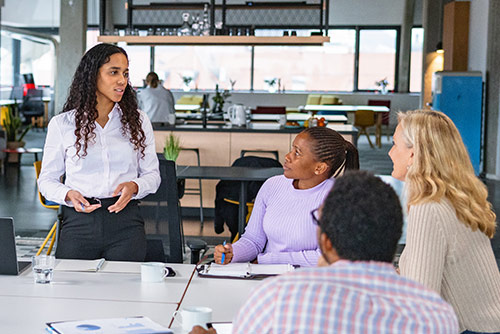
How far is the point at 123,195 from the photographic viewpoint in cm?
288

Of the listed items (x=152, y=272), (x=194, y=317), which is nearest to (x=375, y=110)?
(x=152, y=272)

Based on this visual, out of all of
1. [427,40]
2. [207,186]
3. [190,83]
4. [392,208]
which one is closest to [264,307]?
[392,208]

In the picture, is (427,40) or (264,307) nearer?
(264,307)

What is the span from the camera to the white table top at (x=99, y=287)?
2332 millimetres

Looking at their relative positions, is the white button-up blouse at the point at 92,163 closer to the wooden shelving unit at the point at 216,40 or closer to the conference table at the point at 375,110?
the wooden shelving unit at the point at 216,40

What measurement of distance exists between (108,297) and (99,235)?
24.8 inches

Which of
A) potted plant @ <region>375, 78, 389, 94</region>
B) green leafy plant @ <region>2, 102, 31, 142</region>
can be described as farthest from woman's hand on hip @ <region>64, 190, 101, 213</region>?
potted plant @ <region>375, 78, 389, 94</region>

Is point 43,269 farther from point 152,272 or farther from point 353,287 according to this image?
point 353,287

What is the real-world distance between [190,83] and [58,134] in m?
16.0

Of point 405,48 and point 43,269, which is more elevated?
point 405,48

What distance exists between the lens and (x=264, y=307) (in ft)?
4.41

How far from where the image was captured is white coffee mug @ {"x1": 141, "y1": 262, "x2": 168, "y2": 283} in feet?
8.22

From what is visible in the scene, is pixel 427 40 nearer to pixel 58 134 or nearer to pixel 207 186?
pixel 207 186

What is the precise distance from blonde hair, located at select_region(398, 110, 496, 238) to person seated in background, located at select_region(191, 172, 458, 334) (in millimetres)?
798
